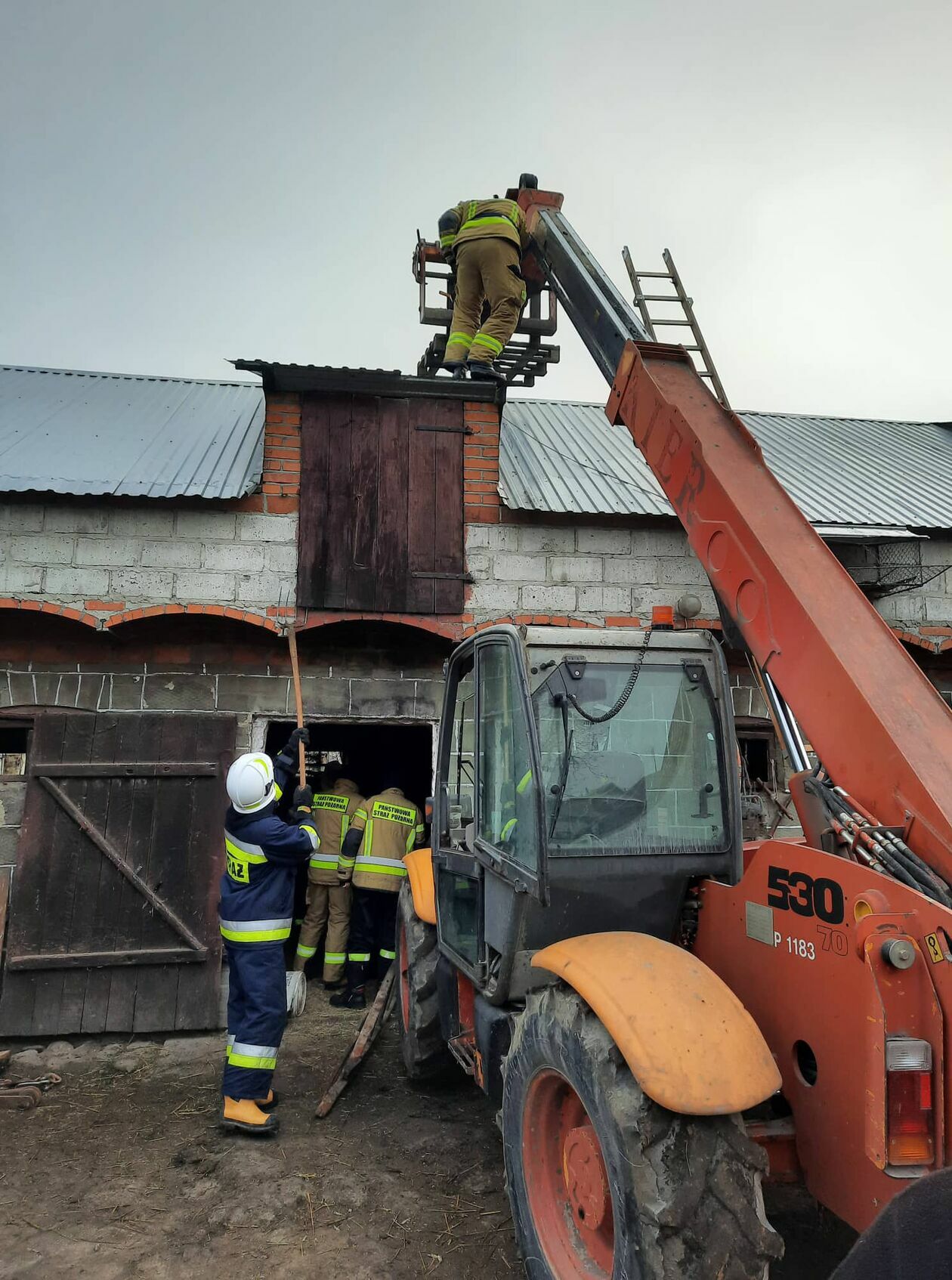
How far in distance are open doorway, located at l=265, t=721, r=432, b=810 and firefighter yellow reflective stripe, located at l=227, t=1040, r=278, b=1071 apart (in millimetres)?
4254

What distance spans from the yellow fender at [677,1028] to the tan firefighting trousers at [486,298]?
5940mm

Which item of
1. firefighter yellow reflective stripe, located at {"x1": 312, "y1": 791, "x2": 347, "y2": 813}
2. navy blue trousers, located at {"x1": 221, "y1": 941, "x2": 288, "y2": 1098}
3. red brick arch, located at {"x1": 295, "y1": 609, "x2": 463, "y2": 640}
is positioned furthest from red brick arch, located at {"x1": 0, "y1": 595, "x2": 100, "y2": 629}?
navy blue trousers, located at {"x1": 221, "y1": 941, "x2": 288, "y2": 1098}

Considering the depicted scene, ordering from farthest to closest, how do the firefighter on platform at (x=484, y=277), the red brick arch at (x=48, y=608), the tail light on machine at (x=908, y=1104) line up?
the firefighter on platform at (x=484, y=277)
the red brick arch at (x=48, y=608)
the tail light on machine at (x=908, y=1104)

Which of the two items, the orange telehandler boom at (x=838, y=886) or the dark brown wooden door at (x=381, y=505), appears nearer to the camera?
the orange telehandler boom at (x=838, y=886)

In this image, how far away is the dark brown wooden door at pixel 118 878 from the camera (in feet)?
19.5

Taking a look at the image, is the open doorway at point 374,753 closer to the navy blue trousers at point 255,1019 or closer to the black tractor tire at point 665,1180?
the navy blue trousers at point 255,1019

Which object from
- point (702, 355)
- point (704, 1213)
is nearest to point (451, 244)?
point (702, 355)

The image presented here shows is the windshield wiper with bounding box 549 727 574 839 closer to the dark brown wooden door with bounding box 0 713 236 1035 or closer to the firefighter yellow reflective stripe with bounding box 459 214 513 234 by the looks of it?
the dark brown wooden door with bounding box 0 713 236 1035

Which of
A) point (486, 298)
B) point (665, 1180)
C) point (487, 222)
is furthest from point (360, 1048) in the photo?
point (487, 222)

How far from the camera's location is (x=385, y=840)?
6.84 meters

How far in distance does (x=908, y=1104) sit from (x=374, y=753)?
911 cm

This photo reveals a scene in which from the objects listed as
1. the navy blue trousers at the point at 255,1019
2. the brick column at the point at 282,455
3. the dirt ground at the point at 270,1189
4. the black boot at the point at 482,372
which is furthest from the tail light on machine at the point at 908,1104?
the black boot at the point at 482,372

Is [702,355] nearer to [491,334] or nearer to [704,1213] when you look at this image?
[491,334]

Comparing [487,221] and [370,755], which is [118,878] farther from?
[487,221]
